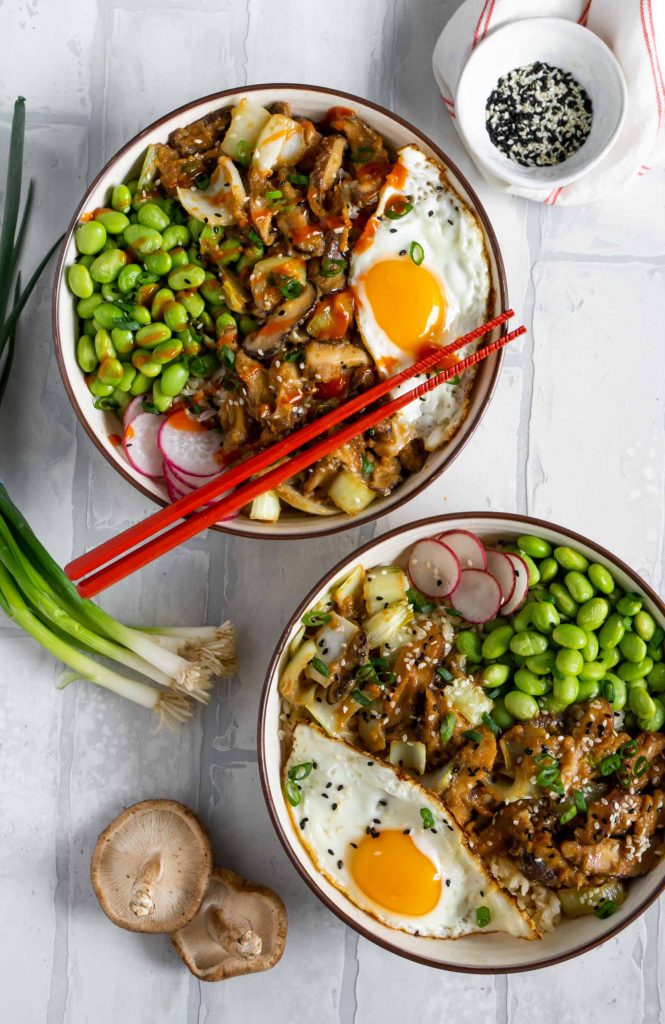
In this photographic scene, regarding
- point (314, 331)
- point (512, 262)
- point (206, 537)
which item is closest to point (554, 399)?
point (512, 262)

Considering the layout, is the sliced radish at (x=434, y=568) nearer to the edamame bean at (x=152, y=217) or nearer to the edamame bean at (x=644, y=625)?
the edamame bean at (x=644, y=625)

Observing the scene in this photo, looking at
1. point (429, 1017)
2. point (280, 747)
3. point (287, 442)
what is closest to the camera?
point (287, 442)

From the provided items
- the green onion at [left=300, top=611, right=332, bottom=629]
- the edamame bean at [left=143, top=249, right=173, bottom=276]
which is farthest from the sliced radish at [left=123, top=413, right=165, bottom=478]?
the green onion at [left=300, top=611, right=332, bottom=629]

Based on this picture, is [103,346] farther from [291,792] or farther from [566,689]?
[566,689]

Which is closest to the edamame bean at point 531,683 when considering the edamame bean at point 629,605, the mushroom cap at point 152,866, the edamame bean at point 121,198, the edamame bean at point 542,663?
the edamame bean at point 542,663

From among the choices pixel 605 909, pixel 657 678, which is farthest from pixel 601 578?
pixel 605 909

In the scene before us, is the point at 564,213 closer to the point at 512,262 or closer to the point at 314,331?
the point at 512,262
